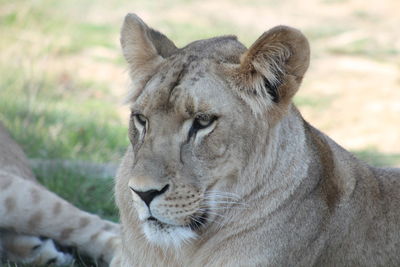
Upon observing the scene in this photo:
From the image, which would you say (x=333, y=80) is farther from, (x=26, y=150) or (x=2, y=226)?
(x=2, y=226)

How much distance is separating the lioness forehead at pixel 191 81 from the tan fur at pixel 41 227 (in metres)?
1.26

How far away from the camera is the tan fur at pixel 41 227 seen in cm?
411

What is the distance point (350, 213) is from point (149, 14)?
9020 mm

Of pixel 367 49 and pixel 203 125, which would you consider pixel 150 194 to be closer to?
pixel 203 125

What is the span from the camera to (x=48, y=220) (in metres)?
4.15

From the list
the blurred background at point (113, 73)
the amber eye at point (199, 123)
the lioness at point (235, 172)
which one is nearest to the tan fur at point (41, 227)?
the blurred background at point (113, 73)

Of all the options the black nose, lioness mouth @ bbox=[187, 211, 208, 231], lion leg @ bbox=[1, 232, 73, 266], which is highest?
the black nose

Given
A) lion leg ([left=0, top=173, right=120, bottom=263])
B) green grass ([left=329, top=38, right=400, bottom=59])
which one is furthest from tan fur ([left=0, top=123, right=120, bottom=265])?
green grass ([left=329, top=38, right=400, bottom=59])

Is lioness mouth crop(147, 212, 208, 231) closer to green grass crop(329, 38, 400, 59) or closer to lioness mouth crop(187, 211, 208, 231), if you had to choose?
lioness mouth crop(187, 211, 208, 231)

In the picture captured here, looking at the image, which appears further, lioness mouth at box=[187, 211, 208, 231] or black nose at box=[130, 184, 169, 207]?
lioness mouth at box=[187, 211, 208, 231]

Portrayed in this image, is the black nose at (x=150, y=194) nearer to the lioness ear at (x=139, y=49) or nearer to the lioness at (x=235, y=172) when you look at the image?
the lioness at (x=235, y=172)

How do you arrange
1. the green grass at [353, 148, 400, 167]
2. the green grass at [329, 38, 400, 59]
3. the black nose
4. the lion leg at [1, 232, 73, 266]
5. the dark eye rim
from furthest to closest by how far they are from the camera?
1. the green grass at [329, 38, 400, 59]
2. the green grass at [353, 148, 400, 167]
3. the lion leg at [1, 232, 73, 266]
4. the dark eye rim
5. the black nose

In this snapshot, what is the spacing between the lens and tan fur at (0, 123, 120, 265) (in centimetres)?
411

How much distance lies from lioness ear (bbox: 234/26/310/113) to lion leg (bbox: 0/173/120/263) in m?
1.47
